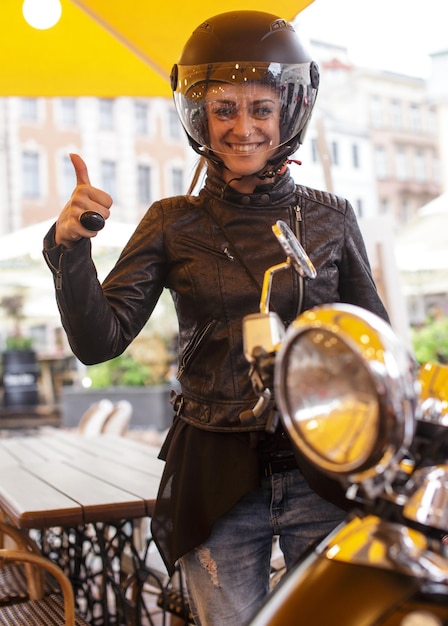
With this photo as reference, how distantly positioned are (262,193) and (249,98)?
6.1 inches

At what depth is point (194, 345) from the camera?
139 centimetres

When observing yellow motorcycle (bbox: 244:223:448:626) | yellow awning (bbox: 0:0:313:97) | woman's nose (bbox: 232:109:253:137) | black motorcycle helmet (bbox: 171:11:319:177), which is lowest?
yellow motorcycle (bbox: 244:223:448:626)

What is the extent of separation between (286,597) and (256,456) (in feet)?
1.63

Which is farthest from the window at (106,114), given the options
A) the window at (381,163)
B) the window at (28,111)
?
the window at (381,163)

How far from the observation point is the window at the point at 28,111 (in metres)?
24.2

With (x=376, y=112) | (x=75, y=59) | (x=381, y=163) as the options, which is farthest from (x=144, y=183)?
(x=75, y=59)

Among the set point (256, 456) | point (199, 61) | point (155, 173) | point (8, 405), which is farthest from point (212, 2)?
point (155, 173)

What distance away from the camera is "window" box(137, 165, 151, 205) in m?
25.3

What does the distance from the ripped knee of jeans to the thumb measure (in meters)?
0.59

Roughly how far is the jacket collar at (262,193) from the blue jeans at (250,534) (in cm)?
44

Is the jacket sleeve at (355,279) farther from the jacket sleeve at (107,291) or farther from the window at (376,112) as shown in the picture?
the window at (376,112)

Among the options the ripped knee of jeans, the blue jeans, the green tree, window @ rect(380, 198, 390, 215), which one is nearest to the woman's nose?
the blue jeans

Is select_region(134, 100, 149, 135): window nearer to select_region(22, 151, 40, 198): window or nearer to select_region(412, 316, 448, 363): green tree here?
select_region(22, 151, 40, 198): window

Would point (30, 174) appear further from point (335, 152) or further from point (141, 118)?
point (335, 152)
